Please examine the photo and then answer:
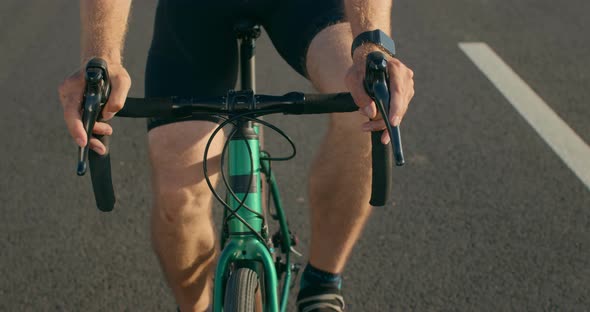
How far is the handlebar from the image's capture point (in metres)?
1.62

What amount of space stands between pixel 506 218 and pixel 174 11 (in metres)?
2.10

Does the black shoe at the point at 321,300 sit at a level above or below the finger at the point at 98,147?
below

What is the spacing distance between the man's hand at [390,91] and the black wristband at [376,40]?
132 millimetres

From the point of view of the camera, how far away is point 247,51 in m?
2.40

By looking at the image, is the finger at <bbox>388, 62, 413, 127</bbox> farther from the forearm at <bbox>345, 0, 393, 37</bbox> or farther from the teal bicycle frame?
the teal bicycle frame

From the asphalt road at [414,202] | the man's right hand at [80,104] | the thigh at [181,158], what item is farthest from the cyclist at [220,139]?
the asphalt road at [414,202]

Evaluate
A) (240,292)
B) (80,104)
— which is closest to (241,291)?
(240,292)

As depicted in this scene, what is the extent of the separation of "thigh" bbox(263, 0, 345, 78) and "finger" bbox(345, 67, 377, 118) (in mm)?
681

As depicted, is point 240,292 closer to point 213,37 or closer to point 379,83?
point 379,83

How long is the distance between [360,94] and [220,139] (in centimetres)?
86

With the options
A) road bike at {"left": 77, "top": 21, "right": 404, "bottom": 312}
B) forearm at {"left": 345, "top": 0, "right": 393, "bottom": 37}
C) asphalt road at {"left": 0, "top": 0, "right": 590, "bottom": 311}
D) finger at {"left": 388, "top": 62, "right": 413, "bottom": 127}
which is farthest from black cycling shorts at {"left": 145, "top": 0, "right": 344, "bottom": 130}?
asphalt road at {"left": 0, "top": 0, "right": 590, "bottom": 311}

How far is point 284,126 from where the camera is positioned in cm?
459

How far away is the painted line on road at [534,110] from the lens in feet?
13.4

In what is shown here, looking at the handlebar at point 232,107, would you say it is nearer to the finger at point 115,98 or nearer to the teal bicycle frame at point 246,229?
the finger at point 115,98
